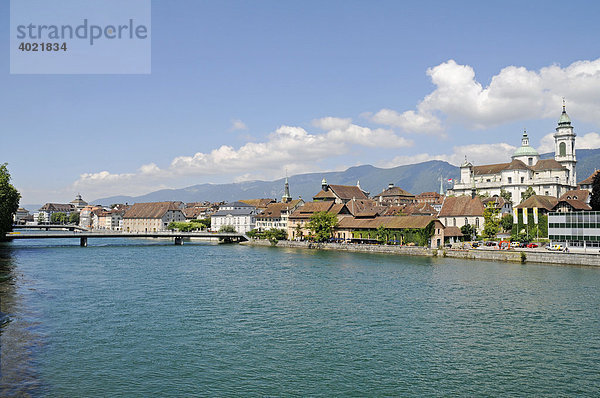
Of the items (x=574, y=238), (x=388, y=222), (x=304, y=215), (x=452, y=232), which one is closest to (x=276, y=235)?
(x=304, y=215)

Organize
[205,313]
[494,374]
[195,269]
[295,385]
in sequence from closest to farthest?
1. [295,385]
2. [494,374]
3. [205,313]
4. [195,269]

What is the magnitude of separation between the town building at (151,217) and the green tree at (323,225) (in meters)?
84.2

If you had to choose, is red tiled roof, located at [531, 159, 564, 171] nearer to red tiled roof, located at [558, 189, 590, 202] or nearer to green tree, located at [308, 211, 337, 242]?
red tiled roof, located at [558, 189, 590, 202]

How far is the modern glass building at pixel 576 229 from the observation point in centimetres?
6078

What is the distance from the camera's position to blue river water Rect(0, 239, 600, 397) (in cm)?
1988

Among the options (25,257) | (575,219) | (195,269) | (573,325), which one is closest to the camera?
(573,325)

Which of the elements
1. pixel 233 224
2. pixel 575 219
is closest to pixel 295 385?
pixel 575 219

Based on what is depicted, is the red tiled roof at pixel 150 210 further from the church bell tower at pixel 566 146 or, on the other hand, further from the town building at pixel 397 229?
the church bell tower at pixel 566 146

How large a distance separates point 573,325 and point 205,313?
76.7ft

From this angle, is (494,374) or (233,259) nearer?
(494,374)

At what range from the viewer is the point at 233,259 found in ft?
237

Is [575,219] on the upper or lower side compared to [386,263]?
upper

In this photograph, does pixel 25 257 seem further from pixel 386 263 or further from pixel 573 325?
pixel 573 325

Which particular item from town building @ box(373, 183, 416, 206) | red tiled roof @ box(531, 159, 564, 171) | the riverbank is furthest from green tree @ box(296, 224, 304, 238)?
town building @ box(373, 183, 416, 206)
